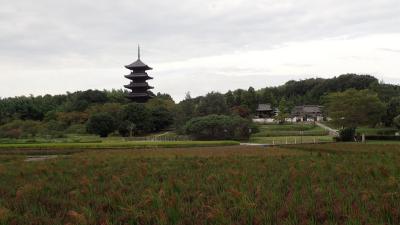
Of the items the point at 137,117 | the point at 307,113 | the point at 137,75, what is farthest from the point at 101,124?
the point at 307,113

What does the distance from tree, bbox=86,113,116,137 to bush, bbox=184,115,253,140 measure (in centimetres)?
1029

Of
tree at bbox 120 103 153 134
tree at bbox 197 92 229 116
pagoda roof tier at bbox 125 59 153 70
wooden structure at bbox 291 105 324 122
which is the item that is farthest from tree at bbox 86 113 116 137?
wooden structure at bbox 291 105 324 122

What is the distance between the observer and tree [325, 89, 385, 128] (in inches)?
2162

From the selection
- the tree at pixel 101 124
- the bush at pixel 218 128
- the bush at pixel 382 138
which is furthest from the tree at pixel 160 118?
the bush at pixel 382 138

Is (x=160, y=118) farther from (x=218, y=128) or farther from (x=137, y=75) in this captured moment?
(x=137, y=75)

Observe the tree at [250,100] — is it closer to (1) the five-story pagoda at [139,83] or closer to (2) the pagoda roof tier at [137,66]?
(1) the five-story pagoda at [139,83]

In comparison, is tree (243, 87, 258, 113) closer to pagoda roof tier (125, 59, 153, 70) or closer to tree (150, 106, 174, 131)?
pagoda roof tier (125, 59, 153, 70)

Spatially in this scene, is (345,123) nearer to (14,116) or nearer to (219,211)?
(14,116)

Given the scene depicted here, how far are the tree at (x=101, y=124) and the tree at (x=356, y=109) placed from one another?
26834mm

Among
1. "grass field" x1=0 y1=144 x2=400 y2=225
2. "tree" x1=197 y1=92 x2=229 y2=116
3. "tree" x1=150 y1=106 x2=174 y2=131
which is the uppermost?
"tree" x1=197 y1=92 x2=229 y2=116

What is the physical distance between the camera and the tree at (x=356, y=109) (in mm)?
54906

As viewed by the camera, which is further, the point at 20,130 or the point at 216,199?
the point at 20,130

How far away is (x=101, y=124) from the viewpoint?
58062 millimetres

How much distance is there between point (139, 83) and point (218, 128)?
3400 cm
